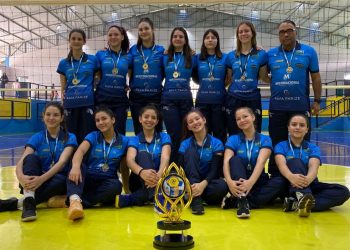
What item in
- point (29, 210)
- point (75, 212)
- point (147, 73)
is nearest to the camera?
point (75, 212)

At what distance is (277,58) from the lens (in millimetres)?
3275

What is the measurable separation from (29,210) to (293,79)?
227 centimetres

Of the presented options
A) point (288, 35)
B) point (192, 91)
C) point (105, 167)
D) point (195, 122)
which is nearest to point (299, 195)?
point (195, 122)

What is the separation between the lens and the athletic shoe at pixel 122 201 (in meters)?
2.91

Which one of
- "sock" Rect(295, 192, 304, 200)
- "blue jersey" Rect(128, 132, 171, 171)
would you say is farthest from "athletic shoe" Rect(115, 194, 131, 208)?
"sock" Rect(295, 192, 304, 200)

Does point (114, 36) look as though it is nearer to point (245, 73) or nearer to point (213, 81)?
point (213, 81)

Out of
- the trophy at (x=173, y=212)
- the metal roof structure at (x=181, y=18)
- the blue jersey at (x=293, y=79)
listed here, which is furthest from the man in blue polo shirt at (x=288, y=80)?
the metal roof structure at (x=181, y=18)

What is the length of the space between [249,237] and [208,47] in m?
1.85

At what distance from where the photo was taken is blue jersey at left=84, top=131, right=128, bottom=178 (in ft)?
9.96

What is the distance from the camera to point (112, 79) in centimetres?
346

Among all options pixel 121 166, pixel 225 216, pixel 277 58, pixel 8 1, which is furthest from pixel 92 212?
pixel 8 1

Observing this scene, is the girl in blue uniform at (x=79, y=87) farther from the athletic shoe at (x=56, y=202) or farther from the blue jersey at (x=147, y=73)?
the athletic shoe at (x=56, y=202)

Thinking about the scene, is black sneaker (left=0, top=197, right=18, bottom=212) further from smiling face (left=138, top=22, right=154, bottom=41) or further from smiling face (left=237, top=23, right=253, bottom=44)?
smiling face (left=237, top=23, right=253, bottom=44)

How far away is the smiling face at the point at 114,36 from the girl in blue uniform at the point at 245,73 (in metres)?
1.03
